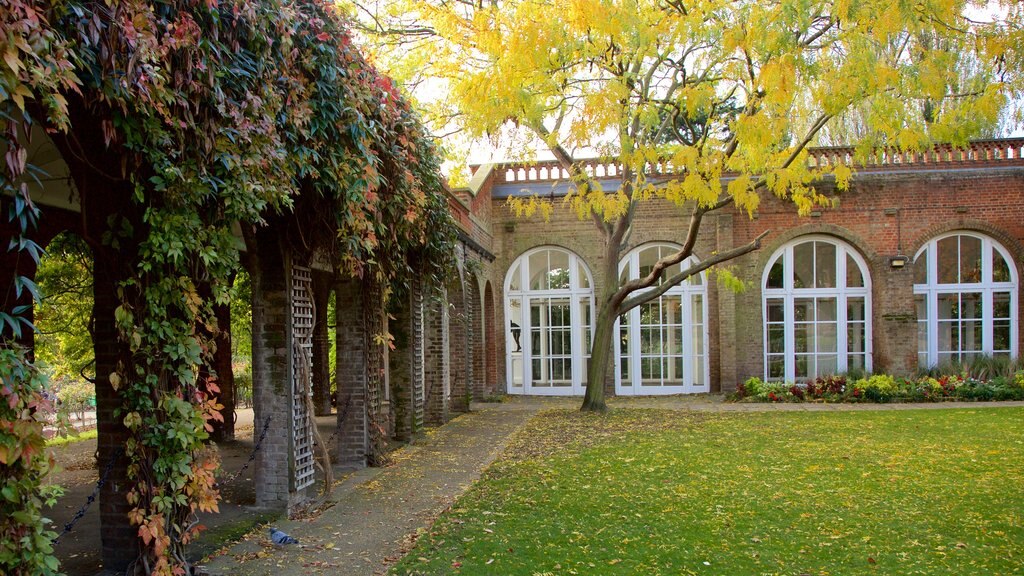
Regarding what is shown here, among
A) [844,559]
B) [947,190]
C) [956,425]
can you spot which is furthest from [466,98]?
[947,190]

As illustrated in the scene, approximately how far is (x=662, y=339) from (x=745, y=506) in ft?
37.3

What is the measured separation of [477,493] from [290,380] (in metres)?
2.09

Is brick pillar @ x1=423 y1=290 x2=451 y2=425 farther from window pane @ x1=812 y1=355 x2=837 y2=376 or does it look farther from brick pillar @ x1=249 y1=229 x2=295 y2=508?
window pane @ x1=812 y1=355 x2=837 y2=376

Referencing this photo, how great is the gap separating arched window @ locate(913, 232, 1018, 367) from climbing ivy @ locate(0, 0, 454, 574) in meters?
15.6

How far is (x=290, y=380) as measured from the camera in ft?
21.2

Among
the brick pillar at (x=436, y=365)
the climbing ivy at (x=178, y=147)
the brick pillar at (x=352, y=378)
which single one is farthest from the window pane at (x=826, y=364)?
the climbing ivy at (x=178, y=147)

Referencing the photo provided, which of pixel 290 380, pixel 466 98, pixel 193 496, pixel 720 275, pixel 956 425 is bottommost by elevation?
pixel 956 425

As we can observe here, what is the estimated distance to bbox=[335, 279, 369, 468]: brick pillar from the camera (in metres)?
8.36

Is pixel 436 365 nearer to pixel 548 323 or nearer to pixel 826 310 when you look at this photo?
pixel 548 323

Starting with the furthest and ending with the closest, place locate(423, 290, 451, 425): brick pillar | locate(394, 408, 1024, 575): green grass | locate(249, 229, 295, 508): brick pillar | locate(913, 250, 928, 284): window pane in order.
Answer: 1. locate(913, 250, 928, 284): window pane
2. locate(423, 290, 451, 425): brick pillar
3. locate(249, 229, 295, 508): brick pillar
4. locate(394, 408, 1024, 575): green grass

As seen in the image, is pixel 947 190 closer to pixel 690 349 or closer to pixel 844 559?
pixel 690 349

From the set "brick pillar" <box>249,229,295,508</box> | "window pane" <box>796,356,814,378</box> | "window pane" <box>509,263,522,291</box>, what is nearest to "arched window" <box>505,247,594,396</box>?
"window pane" <box>509,263,522,291</box>

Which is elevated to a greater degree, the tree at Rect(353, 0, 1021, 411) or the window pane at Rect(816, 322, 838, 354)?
the tree at Rect(353, 0, 1021, 411)

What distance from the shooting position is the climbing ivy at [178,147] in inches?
130
